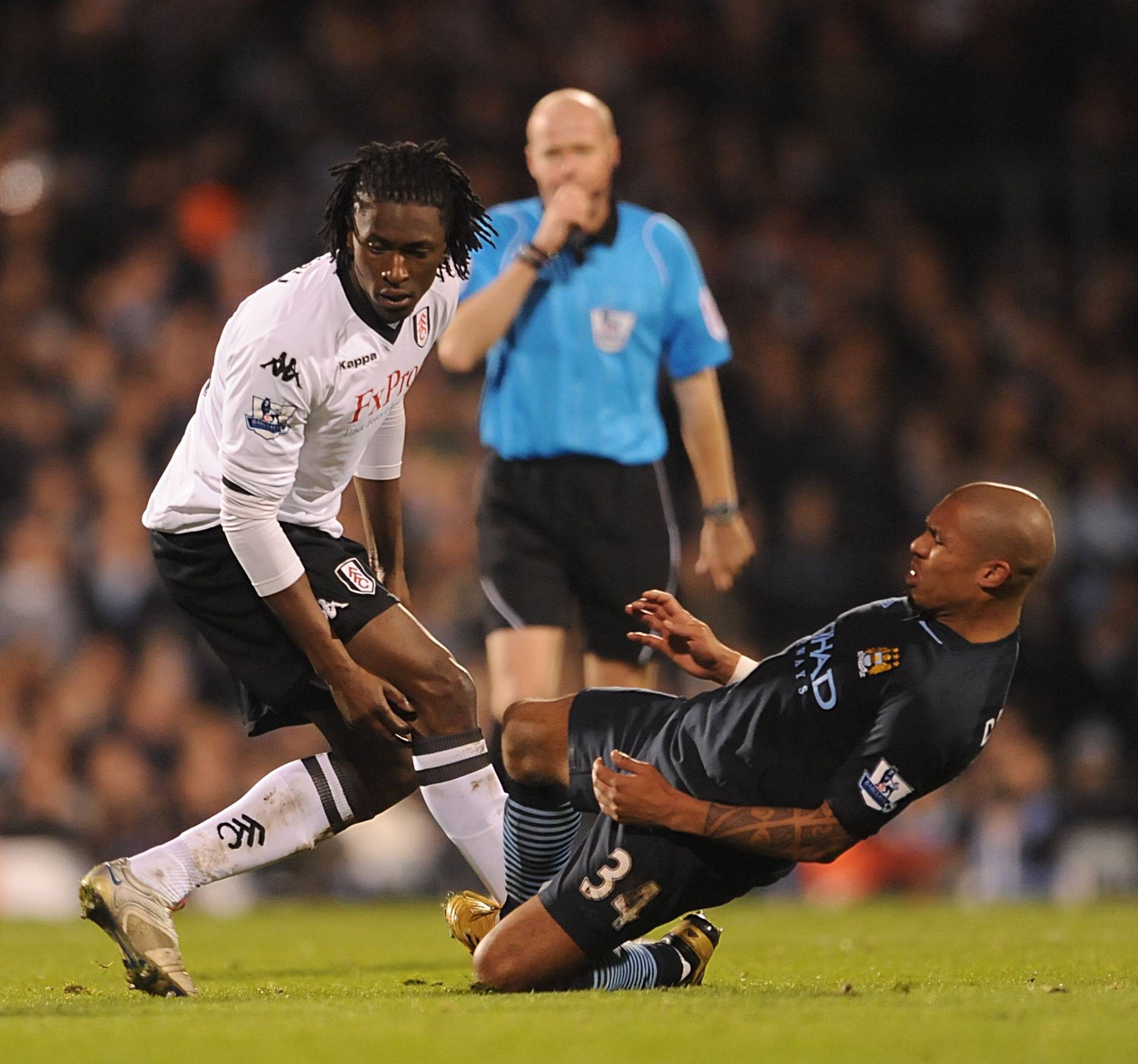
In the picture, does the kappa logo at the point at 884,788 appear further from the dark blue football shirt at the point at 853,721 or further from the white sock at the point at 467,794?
the white sock at the point at 467,794

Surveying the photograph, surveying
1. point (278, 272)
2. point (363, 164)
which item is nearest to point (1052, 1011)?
point (363, 164)

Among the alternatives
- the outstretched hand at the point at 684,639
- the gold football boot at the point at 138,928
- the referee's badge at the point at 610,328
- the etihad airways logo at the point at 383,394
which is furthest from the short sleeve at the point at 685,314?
the gold football boot at the point at 138,928

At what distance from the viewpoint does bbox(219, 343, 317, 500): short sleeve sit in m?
4.91

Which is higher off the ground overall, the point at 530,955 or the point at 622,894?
the point at 622,894

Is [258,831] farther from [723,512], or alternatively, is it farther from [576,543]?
[723,512]

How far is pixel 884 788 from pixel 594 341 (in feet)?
9.61

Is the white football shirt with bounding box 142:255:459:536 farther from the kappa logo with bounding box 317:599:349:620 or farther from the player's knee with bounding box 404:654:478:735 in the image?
the player's knee with bounding box 404:654:478:735

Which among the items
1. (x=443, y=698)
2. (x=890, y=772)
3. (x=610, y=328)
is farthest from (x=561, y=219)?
(x=890, y=772)

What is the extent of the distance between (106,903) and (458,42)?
401 inches

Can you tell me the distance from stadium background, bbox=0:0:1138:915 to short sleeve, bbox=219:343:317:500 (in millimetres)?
5470

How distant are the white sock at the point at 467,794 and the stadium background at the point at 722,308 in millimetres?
4953

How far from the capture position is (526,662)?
6855mm

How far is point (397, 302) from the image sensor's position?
5.05 metres

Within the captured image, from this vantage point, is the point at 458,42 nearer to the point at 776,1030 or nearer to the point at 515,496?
the point at 515,496
